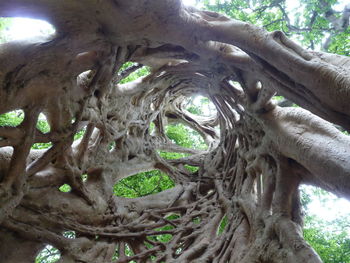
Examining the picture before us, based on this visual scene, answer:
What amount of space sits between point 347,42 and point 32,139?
4.90 m

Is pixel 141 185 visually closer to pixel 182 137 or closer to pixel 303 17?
pixel 182 137

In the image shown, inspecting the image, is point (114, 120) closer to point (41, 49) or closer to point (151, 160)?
point (151, 160)

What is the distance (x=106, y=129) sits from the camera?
11.9ft

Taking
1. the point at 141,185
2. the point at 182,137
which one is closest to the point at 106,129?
the point at 141,185

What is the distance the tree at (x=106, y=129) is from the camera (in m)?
1.78

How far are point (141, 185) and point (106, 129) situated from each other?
10.8 ft

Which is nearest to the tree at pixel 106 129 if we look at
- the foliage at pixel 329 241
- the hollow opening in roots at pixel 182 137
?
the foliage at pixel 329 241

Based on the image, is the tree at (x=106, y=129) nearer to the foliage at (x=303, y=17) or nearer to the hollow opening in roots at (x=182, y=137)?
the foliage at (x=303, y=17)

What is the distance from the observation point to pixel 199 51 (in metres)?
2.62

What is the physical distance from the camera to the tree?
1.78m

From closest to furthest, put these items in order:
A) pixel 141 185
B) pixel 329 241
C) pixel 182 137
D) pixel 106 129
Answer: pixel 106 129, pixel 329 241, pixel 141 185, pixel 182 137

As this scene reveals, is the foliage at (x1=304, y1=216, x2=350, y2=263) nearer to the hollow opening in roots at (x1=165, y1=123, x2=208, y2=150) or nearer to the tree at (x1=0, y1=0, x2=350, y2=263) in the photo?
the tree at (x1=0, y1=0, x2=350, y2=263)

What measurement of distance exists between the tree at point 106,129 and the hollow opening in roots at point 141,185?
2.74 m

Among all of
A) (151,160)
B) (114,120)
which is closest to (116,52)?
(114,120)
